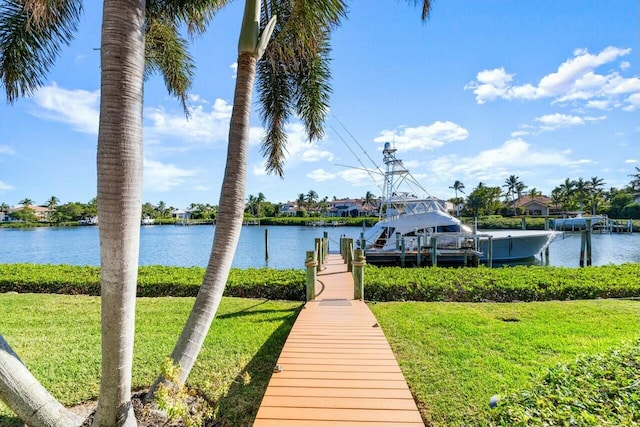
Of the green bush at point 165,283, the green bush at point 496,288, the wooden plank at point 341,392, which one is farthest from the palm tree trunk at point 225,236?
the green bush at point 496,288

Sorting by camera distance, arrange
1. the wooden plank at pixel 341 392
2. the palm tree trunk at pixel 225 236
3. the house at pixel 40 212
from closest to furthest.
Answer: the wooden plank at pixel 341 392 → the palm tree trunk at pixel 225 236 → the house at pixel 40 212

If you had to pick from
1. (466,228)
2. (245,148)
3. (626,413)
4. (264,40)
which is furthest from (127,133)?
(466,228)

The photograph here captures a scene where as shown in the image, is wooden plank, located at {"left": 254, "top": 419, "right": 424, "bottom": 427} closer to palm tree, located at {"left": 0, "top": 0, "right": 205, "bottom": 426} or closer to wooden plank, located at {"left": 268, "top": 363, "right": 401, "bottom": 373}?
wooden plank, located at {"left": 268, "top": 363, "right": 401, "bottom": 373}

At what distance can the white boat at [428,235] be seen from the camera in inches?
747

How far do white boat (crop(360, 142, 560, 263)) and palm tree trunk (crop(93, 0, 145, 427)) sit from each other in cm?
1656

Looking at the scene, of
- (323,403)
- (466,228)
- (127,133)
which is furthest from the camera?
(466,228)

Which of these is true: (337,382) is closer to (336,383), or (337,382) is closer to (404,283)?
(336,383)

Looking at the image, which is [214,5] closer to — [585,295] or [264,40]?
[264,40]

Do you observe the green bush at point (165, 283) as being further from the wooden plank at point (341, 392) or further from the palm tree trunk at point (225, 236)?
the palm tree trunk at point (225, 236)

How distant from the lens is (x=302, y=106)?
7.41 meters

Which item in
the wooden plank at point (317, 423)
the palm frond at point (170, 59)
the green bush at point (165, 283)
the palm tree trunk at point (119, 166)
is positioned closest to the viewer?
the palm tree trunk at point (119, 166)

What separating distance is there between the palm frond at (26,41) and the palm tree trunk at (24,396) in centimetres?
388

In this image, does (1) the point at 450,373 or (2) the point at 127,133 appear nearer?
(2) the point at 127,133

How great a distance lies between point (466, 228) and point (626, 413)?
19.2 m
